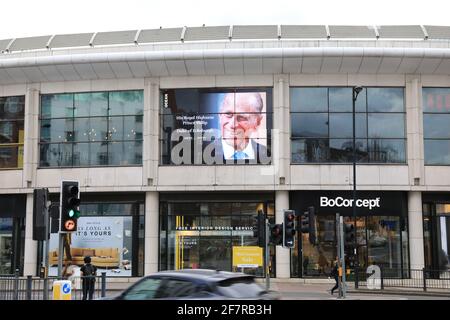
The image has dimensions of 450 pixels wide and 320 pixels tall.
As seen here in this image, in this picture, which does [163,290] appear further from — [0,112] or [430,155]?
[0,112]

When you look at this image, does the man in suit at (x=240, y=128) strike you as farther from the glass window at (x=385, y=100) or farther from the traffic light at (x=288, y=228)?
the traffic light at (x=288, y=228)

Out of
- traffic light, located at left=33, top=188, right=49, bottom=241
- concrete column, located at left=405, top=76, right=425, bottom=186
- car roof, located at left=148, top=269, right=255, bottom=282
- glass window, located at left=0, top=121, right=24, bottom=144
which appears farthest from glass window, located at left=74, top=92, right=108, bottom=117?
car roof, located at left=148, top=269, right=255, bottom=282

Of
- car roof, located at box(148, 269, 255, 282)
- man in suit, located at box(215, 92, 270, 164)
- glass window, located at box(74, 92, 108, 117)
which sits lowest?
car roof, located at box(148, 269, 255, 282)

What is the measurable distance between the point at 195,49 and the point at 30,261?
14.9 m

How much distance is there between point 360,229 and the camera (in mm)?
30031

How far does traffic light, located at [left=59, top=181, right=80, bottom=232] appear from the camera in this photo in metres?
13.2

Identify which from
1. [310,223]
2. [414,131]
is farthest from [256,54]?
[310,223]

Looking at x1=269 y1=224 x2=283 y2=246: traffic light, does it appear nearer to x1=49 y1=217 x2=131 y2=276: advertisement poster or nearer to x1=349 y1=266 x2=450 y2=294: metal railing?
x1=349 y1=266 x2=450 y2=294: metal railing

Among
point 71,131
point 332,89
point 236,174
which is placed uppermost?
point 332,89

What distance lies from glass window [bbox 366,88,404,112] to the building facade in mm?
59

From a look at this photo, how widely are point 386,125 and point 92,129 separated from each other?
16316mm

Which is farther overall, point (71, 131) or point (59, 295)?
point (71, 131)
